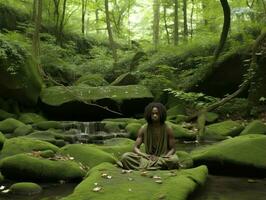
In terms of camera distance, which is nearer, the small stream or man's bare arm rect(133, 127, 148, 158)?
the small stream

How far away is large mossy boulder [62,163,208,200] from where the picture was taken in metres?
5.95

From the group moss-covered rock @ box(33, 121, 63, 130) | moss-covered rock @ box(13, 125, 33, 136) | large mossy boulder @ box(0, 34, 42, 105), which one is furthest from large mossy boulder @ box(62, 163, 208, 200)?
large mossy boulder @ box(0, 34, 42, 105)

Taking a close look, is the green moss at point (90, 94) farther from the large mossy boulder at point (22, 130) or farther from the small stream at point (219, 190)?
the small stream at point (219, 190)

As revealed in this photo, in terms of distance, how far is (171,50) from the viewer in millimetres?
22672

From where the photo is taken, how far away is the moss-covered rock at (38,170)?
8203 millimetres

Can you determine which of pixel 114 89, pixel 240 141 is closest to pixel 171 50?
pixel 114 89

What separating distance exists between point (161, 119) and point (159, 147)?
1.76 feet

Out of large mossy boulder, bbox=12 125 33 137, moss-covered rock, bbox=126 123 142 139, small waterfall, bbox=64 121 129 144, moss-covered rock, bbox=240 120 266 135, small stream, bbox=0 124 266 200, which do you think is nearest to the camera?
small stream, bbox=0 124 266 200

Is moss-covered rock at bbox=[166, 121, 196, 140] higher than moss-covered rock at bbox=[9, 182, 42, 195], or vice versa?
moss-covered rock at bbox=[9, 182, 42, 195]

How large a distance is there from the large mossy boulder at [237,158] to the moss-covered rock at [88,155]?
1909 mm

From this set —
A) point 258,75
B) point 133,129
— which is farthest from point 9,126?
point 258,75

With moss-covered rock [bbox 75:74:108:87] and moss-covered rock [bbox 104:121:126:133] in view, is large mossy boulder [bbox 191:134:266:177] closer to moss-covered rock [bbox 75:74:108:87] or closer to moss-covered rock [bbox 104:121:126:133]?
moss-covered rock [bbox 104:121:126:133]

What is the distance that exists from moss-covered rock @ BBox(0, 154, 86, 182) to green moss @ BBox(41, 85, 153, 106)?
31.5 feet

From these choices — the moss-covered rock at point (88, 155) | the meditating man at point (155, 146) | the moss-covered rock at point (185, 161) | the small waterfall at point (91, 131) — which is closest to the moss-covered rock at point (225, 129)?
the small waterfall at point (91, 131)
